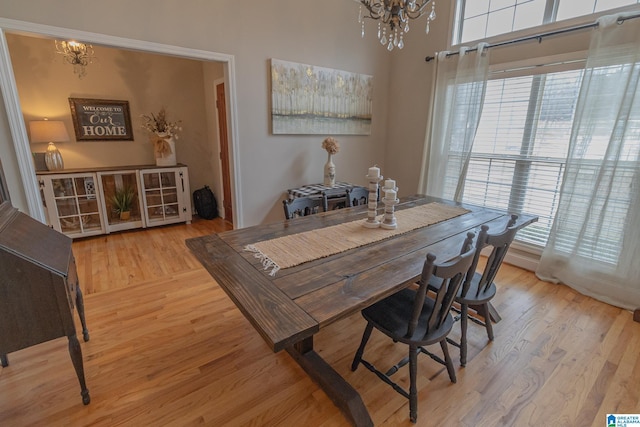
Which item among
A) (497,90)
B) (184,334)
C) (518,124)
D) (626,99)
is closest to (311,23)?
(497,90)

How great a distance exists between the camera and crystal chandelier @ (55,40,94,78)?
3414 mm

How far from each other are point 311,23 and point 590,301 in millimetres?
3764

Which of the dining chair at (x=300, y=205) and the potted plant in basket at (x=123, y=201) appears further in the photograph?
the potted plant in basket at (x=123, y=201)

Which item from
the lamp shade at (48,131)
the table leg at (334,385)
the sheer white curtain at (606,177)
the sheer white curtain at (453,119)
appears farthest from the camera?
the lamp shade at (48,131)

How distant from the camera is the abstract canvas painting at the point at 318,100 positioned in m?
3.17

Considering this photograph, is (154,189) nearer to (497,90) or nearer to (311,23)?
(311,23)

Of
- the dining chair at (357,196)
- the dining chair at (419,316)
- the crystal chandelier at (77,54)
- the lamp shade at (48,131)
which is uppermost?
the crystal chandelier at (77,54)

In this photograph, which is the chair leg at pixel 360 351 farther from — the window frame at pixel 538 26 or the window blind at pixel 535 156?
the window frame at pixel 538 26

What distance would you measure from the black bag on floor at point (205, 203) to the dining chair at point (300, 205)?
2.71 metres

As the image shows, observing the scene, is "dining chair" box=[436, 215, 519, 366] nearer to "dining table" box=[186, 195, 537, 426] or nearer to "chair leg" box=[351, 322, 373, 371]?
"dining table" box=[186, 195, 537, 426]

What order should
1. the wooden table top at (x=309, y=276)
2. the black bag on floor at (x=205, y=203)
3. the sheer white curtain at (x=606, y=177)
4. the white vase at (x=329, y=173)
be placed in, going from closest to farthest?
the wooden table top at (x=309, y=276) → the sheer white curtain at (x=606, y=177) → the white vase at (x=329, y=173) → the black bag on floor at (x=205, y=203)

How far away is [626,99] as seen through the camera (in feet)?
7.38

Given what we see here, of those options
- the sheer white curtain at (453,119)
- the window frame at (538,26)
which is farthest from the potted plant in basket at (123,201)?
the window frame at (538,26)

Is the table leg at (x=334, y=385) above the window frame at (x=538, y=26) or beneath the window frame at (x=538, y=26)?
beneath
